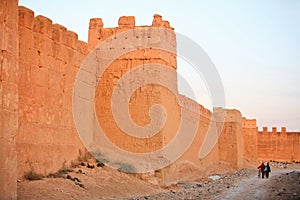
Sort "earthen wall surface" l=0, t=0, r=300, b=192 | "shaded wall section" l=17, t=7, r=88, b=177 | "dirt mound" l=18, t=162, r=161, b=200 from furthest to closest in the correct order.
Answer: "shaded wall section" l=17, t=7, r=88, b=177, "dirt mound" l=18, t=162, r=161, b=200, "earthen wall surface" l=0, t=0, r=300, b=192

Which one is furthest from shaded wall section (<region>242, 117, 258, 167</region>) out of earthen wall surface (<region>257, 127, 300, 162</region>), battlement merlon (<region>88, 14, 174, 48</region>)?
battlement merlon (<region>88, 14, 174, 48</region>)

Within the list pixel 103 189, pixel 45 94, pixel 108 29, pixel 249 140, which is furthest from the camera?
pixel 249 140

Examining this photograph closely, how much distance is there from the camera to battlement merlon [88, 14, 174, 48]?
17422mm

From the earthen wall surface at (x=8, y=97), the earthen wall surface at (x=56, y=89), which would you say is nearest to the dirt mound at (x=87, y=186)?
the earthen wall surface at (x=56, y=89)

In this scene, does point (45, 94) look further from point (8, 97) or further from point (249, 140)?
point (249, 140)

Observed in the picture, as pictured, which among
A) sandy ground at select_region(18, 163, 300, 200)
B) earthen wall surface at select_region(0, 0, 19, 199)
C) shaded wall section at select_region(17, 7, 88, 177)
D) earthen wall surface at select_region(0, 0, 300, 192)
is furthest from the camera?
shaded wall section at select_region(17, 7, 88, 177)

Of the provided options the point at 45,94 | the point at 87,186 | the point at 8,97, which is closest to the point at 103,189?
the point at 87,186

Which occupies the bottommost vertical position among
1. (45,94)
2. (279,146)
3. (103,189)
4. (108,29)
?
(103,189)

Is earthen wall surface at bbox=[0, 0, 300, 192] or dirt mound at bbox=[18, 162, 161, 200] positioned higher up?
earthen wall surface at bbox=[0, 0, 300, 192]

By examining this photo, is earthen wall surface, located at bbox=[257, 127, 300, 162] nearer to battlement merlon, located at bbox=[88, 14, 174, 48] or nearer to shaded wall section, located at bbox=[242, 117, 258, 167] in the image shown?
shaded wall section, located at bbox=[242, 117, 258, 167]

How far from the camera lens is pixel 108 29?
57.8 feet

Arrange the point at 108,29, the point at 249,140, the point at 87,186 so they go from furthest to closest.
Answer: the point at 249,140 → the point at 108,29 → the point at 87,186

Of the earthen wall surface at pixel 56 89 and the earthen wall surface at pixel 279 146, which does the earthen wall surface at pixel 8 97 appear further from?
the earthen wall surface at pixel 279 146

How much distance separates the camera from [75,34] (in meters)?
15.1
